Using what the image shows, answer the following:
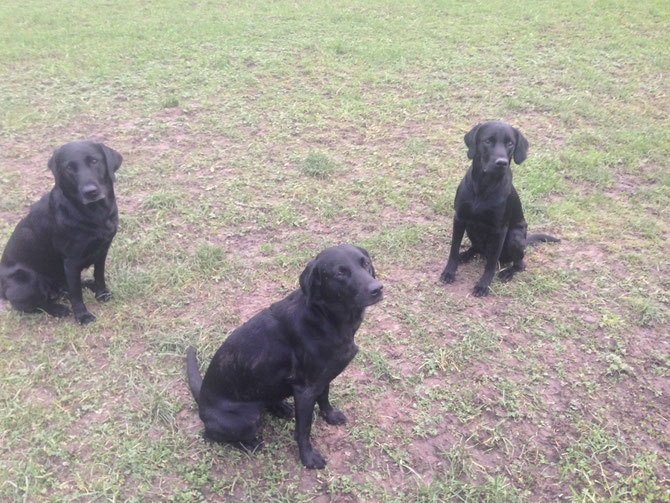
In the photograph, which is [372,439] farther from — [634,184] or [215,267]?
[634,184]

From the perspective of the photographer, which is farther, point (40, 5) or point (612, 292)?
point (40, 5)

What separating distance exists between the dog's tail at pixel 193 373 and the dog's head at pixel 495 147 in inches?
98.3

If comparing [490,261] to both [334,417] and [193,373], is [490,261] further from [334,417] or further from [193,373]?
[193,373]

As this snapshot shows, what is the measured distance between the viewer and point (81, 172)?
12.3ft

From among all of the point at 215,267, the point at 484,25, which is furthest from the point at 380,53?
the point at 215,267

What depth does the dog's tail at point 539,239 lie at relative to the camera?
16.0 feet

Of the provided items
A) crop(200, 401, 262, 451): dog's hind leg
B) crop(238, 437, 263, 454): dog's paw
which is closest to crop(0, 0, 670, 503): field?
crop(238, 437, 263, 454): dog's paw

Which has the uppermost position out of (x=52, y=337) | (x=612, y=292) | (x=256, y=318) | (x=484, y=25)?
(x=484, y=25)

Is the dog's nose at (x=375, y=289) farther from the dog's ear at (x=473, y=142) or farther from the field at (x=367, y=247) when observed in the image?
the dog's ear at (x=473, y=142)

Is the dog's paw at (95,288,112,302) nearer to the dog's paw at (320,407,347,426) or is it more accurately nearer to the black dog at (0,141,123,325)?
the black dog at (0,141,123,325)

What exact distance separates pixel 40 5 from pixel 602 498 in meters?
12.9

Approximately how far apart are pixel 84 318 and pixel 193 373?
3.84 feet

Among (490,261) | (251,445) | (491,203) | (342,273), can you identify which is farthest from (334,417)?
(491,203)

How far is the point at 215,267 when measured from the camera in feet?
15.2
